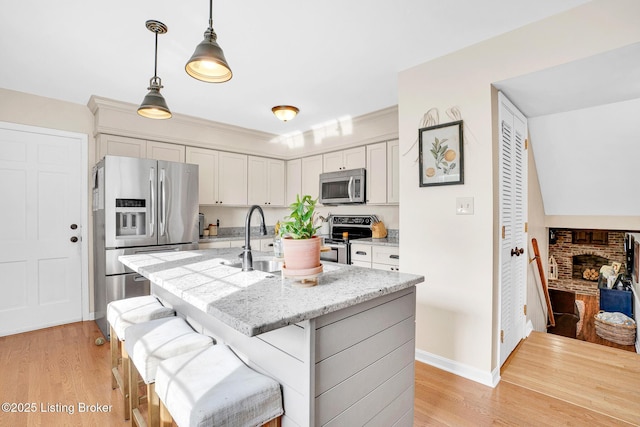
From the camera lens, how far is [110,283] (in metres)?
3.07

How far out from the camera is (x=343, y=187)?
4.10 metres

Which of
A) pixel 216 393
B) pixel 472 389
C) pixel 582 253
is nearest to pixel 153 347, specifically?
pixel 216 393

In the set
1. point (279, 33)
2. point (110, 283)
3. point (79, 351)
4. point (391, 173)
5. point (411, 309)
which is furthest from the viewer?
point (391, 173)

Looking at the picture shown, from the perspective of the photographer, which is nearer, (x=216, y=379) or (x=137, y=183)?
(x=216, y=379)

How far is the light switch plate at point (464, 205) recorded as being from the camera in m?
2.26

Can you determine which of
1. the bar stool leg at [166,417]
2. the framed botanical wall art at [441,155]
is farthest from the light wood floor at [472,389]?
the framed botanical wall art at [441,155]

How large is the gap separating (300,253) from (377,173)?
2700 mm

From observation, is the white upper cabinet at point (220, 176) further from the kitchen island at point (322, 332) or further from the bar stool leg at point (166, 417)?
the bar stool leg at point (166, 417)

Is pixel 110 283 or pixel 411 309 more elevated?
pixel 411 309

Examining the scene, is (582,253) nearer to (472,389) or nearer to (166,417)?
(472,389)

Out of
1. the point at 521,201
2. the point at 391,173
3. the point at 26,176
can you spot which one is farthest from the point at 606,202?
the point at 26,176

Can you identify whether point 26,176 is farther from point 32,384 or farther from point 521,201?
point 521,201

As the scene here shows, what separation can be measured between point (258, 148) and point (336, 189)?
1.41 m

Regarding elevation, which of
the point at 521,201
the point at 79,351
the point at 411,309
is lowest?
the point at 79,351
